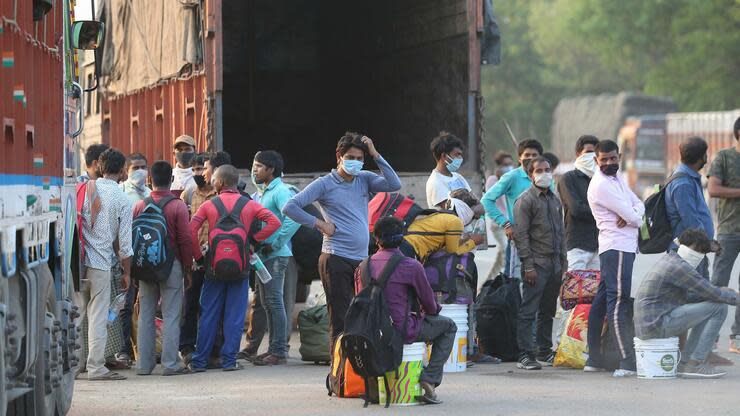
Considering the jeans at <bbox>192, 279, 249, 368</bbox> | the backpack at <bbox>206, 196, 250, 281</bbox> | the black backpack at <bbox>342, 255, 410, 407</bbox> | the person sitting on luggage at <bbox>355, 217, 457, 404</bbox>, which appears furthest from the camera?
the jeans at <bbox>192, 279, 249, 368</bbox>

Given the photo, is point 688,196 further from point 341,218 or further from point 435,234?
point 341,218

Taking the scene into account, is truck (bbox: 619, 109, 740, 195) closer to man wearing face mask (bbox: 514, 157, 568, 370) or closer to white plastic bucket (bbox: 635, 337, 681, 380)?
man wearing face mask (bbox: 514, 157, 568, 370)

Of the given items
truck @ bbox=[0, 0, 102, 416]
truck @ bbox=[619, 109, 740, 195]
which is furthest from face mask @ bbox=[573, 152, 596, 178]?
truck @ bbox=[619, 109, 740, 195]

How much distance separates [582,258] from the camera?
41.7 ft

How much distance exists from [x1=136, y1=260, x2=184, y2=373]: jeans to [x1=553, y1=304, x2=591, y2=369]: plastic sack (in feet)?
9.61

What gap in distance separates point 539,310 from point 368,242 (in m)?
2.04

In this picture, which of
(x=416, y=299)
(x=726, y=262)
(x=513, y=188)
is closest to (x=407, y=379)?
(x=416, y=299)

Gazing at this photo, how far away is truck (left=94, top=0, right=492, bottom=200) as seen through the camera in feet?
50.9

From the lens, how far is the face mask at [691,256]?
11250 millimetres

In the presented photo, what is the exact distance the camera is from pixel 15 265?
7270 millimetres

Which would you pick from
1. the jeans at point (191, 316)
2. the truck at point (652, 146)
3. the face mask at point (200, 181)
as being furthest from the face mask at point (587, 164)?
the truck at point (652, 146)

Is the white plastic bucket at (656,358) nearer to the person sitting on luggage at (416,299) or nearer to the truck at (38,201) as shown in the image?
the person sitting on luggage at (416,299)

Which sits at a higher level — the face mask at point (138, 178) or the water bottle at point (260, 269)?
the face mask at point (138, 178)

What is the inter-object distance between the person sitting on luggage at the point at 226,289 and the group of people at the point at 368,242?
0.01 m
